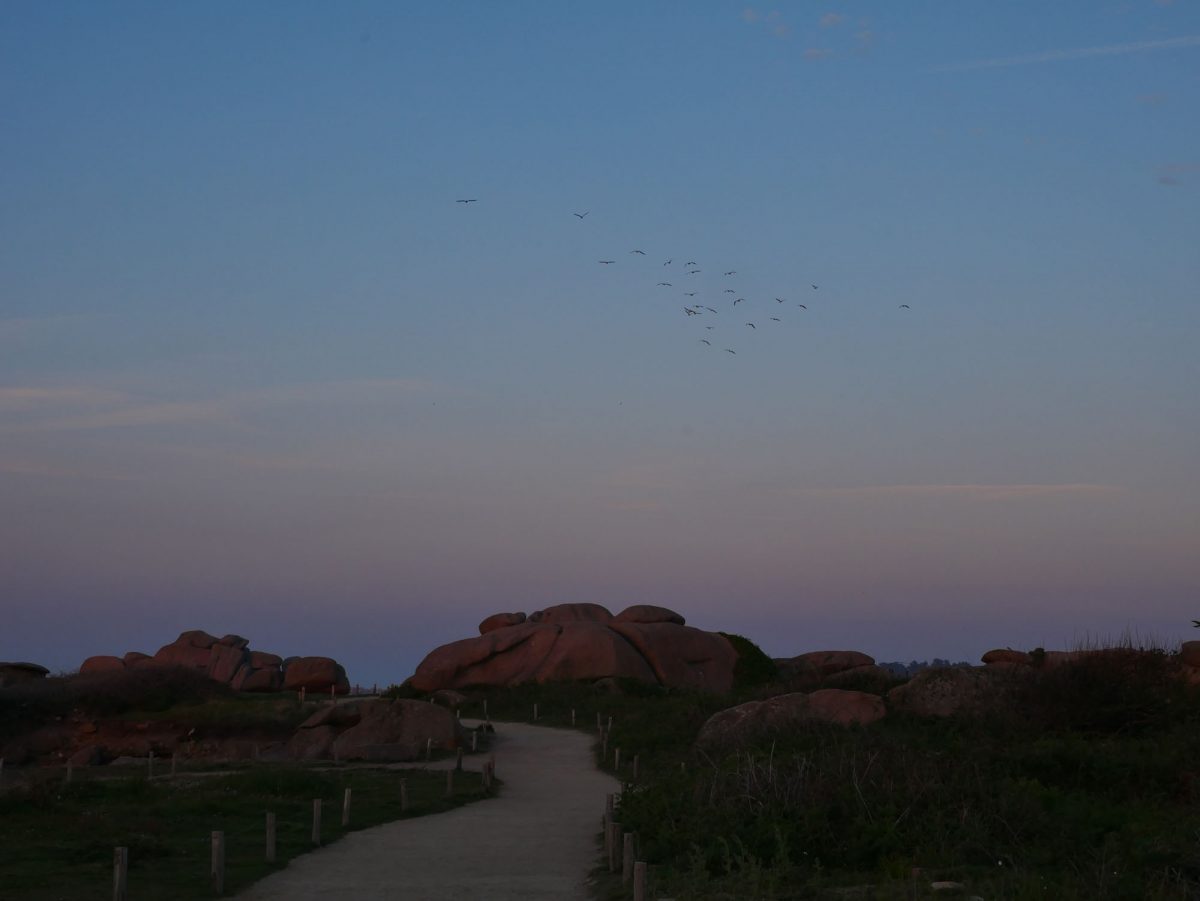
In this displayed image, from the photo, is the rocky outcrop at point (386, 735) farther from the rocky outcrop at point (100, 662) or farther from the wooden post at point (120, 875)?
the rocky outcrop at point (100, 662)

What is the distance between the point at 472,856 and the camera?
61.8 ft

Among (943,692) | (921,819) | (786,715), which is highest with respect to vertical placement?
(943,692)

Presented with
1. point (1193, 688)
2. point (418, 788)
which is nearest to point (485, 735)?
point (418, 788)

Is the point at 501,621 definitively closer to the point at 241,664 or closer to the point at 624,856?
the point at 241,664

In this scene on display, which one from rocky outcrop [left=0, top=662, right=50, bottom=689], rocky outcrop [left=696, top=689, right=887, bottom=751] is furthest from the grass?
rocky outcrop [left=0, top=662, right=50, bottom=689]

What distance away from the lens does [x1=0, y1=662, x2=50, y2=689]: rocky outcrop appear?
60.0 m

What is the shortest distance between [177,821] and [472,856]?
6.29m

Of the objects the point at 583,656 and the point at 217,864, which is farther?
→ the point at 583,656

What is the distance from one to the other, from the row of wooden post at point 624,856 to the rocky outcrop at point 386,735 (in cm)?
1555

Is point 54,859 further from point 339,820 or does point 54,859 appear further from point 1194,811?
point 1194,811

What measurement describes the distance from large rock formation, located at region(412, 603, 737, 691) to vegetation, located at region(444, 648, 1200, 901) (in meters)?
32.0

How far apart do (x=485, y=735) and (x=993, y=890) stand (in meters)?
28.3

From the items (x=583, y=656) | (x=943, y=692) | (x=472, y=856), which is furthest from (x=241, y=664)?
(x=472, y=856)

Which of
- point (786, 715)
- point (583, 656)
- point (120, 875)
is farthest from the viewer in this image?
point (583, 656)
